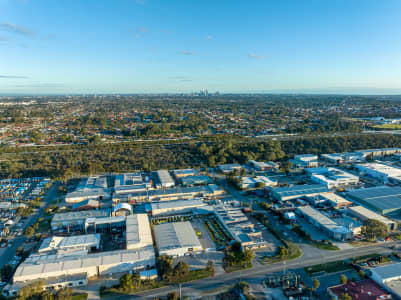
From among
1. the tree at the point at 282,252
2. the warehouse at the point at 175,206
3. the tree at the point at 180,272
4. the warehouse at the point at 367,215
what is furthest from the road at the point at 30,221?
the warehouse at the point at 367,215

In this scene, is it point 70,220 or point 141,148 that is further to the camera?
point 141,148

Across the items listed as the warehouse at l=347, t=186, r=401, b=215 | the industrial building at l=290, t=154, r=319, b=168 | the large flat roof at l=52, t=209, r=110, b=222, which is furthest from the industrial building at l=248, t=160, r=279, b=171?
the large flat roof at l=52, t=209, r=110, b=222

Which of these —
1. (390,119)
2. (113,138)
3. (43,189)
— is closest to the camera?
(43,189)

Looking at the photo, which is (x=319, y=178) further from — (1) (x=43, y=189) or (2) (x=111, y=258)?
(1) (x=43, y=189)

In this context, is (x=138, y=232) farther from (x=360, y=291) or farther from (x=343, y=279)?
(x=360, y=291)

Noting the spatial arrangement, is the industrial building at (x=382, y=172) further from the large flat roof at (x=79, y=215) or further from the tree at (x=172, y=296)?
the large flat roof at (x=79, y=215)

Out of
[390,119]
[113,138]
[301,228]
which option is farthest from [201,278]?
[390,119]
